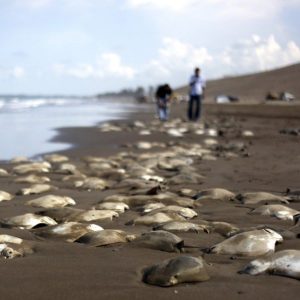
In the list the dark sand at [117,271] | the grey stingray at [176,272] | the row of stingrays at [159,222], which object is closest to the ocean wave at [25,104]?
the row of stingrays at [159,222]

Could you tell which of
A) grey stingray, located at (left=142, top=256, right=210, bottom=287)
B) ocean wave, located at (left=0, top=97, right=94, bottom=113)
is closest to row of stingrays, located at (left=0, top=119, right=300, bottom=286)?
grey stingray, located at (left=142, top=256, right=210, bottom=287)

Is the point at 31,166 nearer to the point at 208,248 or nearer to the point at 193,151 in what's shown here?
the point at 193,151

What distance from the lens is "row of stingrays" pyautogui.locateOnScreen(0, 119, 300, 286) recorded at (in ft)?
8.05

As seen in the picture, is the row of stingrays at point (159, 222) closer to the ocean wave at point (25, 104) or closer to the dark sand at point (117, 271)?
the dark sand at point (117, 271)

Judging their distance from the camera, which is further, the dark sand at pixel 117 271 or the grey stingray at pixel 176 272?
the grey stingray at pixel 176 272

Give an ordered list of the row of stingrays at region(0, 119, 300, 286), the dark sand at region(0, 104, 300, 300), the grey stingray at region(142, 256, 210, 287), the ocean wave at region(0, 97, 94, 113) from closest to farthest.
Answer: the dark sand at region(0, 104, 300, 300) → the grey stingray at region(142, 256, 210, 287) → the row of stingrays at region(0, 119, 300, 286) → the ocean wave at region(0, 97, 94, 113)

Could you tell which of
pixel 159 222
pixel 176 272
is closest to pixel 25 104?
pixel 159 222

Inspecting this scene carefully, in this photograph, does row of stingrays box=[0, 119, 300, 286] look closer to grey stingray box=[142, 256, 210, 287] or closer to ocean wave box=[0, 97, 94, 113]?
grey stingray box=[142, 256, 210, 287]

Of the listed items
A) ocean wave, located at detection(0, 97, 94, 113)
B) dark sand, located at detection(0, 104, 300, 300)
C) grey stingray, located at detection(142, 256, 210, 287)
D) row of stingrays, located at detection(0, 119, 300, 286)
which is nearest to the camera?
dark sand, located at detection(0, 104, 300, 300)

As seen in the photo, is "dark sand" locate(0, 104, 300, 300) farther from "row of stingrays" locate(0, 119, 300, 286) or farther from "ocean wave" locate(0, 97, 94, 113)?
"ocean wave" locate(0, 97, 94, 113)

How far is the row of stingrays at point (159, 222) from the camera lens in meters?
2.45

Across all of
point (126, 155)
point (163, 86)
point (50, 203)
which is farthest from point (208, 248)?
point (163, 86)

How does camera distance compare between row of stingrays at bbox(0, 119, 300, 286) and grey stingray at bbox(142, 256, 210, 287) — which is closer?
grey stingray at bbox(142, 256, 210, 287)

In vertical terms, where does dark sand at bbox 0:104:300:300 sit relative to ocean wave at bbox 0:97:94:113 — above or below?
above
